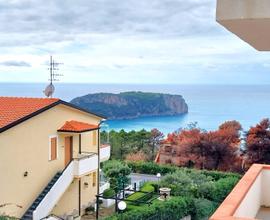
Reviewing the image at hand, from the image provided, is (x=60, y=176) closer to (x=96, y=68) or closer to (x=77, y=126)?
(x=77, y=126)

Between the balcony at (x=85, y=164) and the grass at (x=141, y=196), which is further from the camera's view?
the grass at (x=141, y=196)

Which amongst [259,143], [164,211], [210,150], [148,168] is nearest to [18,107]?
[164,211]

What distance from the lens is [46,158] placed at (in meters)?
16.6

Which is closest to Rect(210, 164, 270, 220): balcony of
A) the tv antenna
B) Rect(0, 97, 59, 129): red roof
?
Rect(0, 97, 59, 129): red roof

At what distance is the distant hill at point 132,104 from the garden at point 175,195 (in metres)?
40.5

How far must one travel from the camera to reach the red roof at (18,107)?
48.1ft

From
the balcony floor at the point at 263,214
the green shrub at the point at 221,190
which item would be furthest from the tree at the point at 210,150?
the balcony floor at the point at 263,214

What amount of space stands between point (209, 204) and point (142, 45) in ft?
173

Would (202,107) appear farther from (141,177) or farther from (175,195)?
(175,195)

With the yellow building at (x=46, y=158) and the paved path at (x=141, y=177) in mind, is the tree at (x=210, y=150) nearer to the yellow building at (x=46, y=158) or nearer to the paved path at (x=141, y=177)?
the paved path at (x=141, y=177)

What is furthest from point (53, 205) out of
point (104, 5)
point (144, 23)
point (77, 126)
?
point (144, 23)

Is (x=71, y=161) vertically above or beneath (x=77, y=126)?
beneath

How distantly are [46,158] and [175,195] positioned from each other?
6.41m

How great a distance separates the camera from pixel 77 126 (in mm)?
17828
